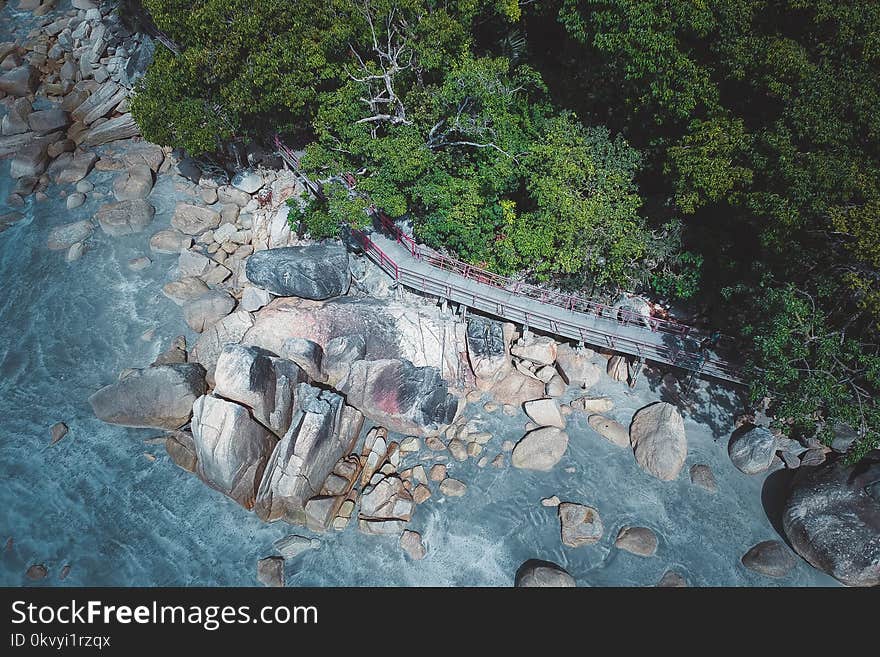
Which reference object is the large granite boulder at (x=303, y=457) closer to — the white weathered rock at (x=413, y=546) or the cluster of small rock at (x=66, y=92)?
the white weathered rock at (x=413, y=546)

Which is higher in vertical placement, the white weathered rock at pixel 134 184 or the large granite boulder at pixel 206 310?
the white weathered rock at pixel 134 184

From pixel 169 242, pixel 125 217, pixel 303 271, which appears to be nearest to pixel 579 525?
pixel 303 271

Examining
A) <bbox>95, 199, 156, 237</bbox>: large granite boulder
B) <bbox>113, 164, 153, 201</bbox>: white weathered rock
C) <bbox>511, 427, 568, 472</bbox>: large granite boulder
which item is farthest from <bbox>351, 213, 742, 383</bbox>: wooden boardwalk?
<bbox>113, 164, 153, 201</bbox>: white weathered rock

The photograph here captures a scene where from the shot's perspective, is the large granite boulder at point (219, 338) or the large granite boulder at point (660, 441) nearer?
the large granite boulder at point (660, 441)

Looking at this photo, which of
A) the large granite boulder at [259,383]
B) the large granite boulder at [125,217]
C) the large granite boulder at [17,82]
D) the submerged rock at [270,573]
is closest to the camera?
the submerged rock at [270,573]

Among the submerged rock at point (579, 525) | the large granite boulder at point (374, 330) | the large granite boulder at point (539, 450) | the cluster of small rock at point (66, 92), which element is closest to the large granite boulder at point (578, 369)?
the large granite boulder at point (539, 450)

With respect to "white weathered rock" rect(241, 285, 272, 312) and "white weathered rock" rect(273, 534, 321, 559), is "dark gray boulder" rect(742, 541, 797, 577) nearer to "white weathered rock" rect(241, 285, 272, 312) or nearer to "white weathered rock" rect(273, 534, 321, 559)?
"white weathered rock" rect(273, 534, 321, 559)

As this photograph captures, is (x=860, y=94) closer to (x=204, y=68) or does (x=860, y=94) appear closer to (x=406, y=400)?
(x=406, y=400)
